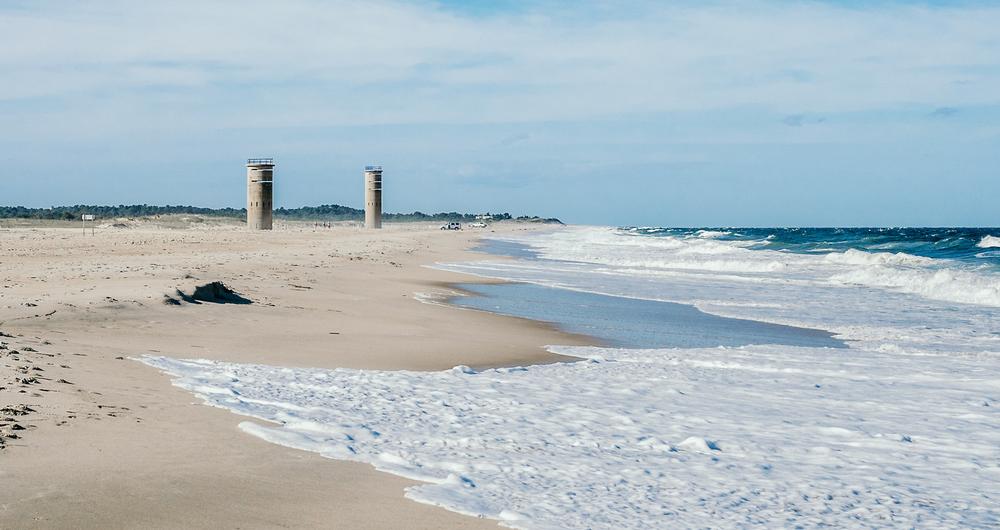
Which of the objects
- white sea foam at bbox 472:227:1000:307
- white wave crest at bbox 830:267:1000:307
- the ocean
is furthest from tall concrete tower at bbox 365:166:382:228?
the ocean

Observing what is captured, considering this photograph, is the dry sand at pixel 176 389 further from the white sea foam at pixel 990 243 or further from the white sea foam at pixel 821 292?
the white sea foam at pixel 990 243

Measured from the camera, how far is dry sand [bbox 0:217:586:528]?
4414mm

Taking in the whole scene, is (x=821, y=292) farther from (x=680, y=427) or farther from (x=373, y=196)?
(x=373, y=196)

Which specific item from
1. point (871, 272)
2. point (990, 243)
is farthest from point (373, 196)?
point (871, 272)

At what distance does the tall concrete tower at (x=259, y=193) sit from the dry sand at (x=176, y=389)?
1775 inches

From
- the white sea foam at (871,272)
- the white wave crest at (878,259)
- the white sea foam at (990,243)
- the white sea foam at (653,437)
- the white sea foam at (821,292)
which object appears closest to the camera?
the white sea foam at (653,437)

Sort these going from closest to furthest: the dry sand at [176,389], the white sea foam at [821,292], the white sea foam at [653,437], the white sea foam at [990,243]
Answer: the dry sand at [176,389] < the white sea foam at [653,437] < the white sea foam at [821,292] < the white sea foam at [990,243]

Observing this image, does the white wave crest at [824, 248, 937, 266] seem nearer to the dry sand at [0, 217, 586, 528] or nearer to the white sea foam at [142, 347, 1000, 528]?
the dry sand at [0, 217, 586, 528]

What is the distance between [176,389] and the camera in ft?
23.2

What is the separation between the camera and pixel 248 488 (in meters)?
4.75

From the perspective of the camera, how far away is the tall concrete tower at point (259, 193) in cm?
6219

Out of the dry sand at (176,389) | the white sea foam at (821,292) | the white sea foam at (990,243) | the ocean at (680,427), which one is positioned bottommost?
the white sea foam at (821,292)

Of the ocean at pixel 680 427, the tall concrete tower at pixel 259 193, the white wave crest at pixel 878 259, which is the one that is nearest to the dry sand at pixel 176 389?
the ocean at pixel 680 427

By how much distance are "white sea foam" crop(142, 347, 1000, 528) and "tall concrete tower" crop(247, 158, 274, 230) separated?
5505 cm
